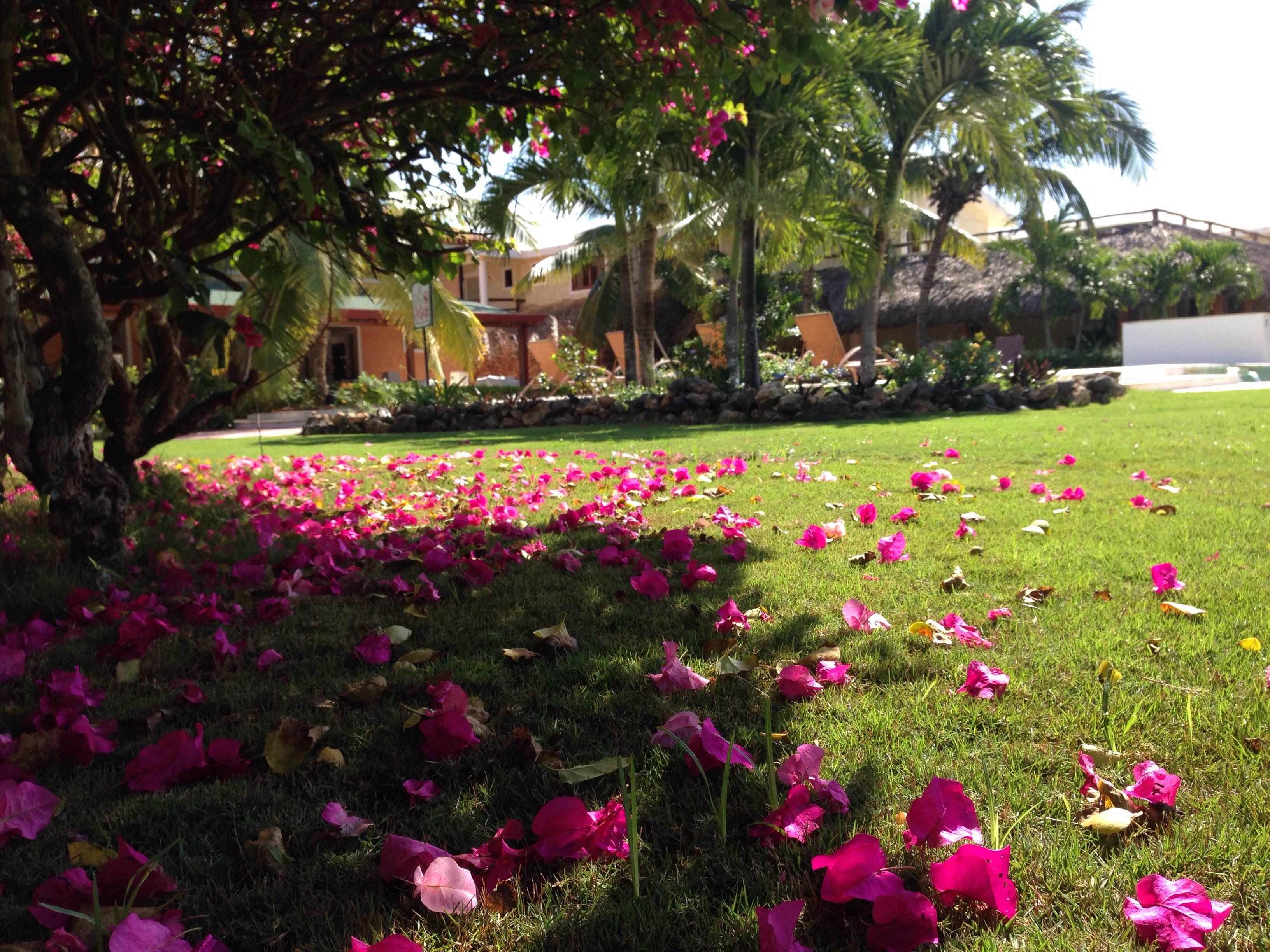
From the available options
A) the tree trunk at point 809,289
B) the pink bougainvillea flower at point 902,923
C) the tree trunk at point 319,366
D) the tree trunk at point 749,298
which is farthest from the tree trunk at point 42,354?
the tree trunk at point 809,289

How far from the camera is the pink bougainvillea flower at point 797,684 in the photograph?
6.18ft

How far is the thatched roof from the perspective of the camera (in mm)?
28578

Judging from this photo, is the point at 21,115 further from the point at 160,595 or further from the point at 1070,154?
the point at 1070,154

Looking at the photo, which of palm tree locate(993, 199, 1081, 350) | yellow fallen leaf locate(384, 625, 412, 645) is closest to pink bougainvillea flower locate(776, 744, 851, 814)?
yellow fallen leaf locate(384, 625, 412, 645)

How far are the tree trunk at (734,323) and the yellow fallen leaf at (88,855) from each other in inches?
490

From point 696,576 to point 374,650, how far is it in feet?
3.31

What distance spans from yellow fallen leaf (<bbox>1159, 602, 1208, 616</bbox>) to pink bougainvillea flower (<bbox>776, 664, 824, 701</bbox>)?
1115 mm

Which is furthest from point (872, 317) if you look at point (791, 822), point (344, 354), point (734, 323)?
point (344, 354)

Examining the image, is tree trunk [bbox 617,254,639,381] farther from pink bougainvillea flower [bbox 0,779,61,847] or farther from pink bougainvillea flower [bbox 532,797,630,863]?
pink bougainvillea flower [bbox 532,797,630,863]

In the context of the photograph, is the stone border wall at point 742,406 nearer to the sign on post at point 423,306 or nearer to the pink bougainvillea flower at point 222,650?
the sign on post at point 423,306

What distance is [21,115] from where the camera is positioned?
3525 millimetres

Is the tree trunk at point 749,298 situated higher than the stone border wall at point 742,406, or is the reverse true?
the tree trunk at point 749,298

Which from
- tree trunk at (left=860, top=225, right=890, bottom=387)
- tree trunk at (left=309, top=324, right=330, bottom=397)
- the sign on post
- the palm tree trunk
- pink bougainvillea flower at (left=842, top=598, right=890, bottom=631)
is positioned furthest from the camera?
the palm tree trunk

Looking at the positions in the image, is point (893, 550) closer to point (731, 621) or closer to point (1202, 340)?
point (731, 621)
